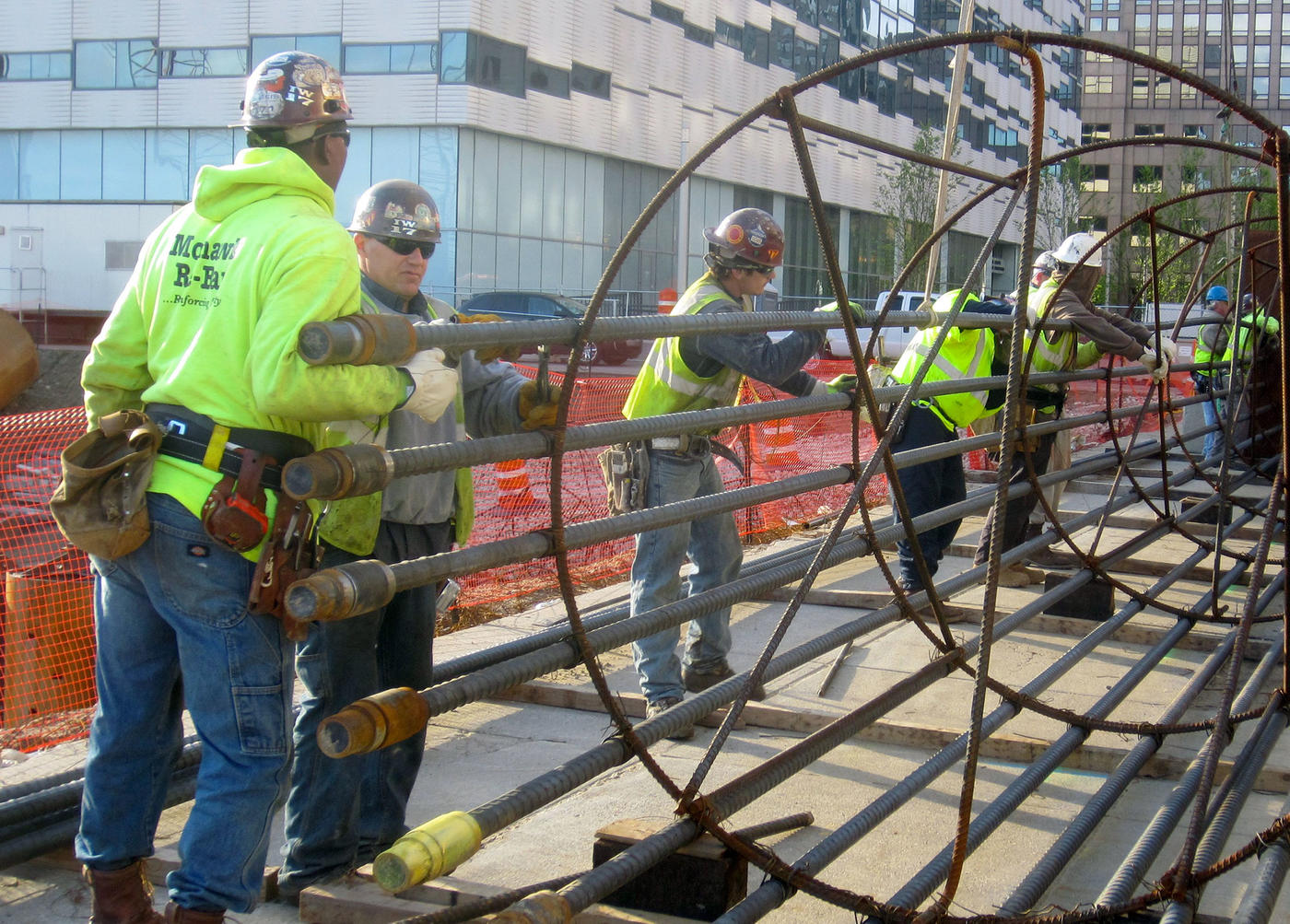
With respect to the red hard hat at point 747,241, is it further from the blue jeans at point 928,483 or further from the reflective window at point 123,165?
the reflective window at point 123,165

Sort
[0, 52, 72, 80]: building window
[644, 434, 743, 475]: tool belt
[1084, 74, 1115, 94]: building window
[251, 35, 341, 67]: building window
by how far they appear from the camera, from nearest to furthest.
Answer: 1. [644, 434, 743, 475]: tool belt
2. [251, 35, 341, 67]: building window
3. [0, 52, 72, 80]: building window
4. [1084, 74, 1115, 94]: building window

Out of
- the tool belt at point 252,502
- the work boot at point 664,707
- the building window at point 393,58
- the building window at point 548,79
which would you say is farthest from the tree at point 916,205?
the tool belt at point 252,502

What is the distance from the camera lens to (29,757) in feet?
13.7

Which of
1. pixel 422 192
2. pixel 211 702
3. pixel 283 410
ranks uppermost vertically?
pixel 422 192

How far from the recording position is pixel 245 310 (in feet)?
8.43

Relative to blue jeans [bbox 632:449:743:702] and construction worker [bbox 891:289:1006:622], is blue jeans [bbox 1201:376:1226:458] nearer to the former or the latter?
construction worker [bbox 891:289:1006:622]

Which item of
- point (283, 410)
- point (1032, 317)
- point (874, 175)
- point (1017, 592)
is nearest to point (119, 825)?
point (283, 410)

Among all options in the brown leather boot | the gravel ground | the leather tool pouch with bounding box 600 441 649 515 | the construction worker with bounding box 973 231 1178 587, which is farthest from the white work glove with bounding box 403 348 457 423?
the gravel ground

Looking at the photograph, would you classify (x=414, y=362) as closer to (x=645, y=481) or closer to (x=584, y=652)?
(x=584, y=652)

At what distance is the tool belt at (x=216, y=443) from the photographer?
2592 mm

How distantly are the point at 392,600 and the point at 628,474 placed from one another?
1742mm

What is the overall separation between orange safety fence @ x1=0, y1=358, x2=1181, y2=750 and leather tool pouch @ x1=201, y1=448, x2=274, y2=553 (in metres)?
2.52

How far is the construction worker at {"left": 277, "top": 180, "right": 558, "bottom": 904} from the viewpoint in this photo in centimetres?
330

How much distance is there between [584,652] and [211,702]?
77 centimetres
